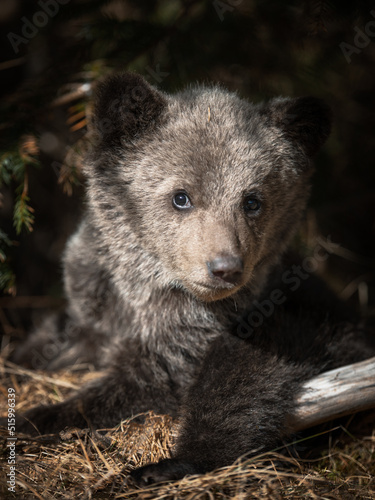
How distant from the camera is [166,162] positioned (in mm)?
3131

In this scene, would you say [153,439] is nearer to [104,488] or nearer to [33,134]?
[104,488]

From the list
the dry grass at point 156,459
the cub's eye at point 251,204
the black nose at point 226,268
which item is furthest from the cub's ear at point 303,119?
the dry grass at point 156,459

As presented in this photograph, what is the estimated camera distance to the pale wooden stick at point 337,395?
119 inches

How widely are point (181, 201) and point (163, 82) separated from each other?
1.71m

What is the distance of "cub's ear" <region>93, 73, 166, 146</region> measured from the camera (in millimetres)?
3061

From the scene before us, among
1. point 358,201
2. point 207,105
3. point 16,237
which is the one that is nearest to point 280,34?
point 207,105
